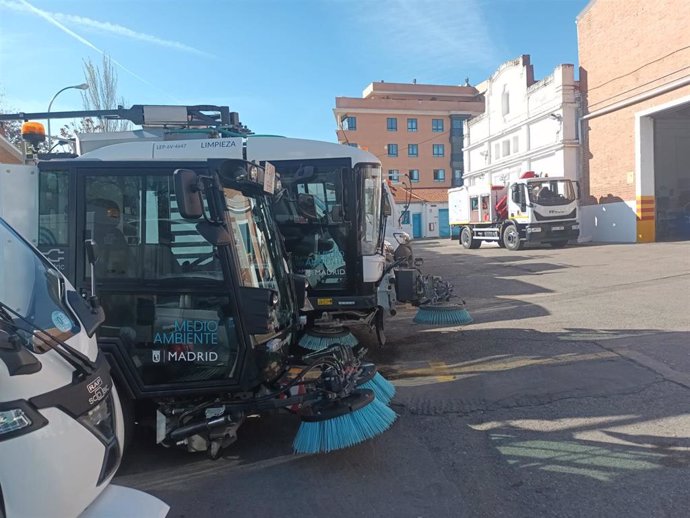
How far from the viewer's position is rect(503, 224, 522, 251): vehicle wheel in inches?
892

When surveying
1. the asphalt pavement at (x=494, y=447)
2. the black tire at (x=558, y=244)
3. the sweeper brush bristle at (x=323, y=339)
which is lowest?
the asphalt pavement at (x=494, y=447)

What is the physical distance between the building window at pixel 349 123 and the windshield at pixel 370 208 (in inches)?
2086

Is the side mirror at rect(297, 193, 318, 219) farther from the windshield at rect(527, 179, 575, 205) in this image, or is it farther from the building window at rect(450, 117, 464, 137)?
the building window at rect(450, 117, 464, 137)

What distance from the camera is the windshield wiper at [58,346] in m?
2.12

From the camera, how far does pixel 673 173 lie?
27125 mm

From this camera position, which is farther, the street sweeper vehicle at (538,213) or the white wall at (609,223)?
the white wall at (609,223)

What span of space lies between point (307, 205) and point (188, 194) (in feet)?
11.1

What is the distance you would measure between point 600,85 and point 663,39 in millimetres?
3942

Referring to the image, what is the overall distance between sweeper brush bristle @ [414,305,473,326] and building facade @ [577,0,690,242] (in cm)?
1820

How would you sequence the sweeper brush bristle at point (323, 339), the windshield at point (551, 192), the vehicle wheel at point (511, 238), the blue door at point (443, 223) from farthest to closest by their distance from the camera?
1. the blue door at point (443, 223)
2. the vehicle wheel at point (511, 238)
3. the windshield at point (551, 192)
4. the sweeper brush bristle at point (323, 339)

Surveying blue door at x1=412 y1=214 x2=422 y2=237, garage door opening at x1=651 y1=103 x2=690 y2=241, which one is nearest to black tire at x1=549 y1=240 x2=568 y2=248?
garage door opening at x1=651 y1=103 x2=690 y2=241

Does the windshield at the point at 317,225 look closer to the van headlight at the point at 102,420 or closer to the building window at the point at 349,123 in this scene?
the van headlight at the point at 102,420

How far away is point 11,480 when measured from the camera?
6.09 feet

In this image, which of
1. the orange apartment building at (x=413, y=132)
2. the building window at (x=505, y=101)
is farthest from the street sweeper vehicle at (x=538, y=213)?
the orange apartment building at (x=413, y=132)
